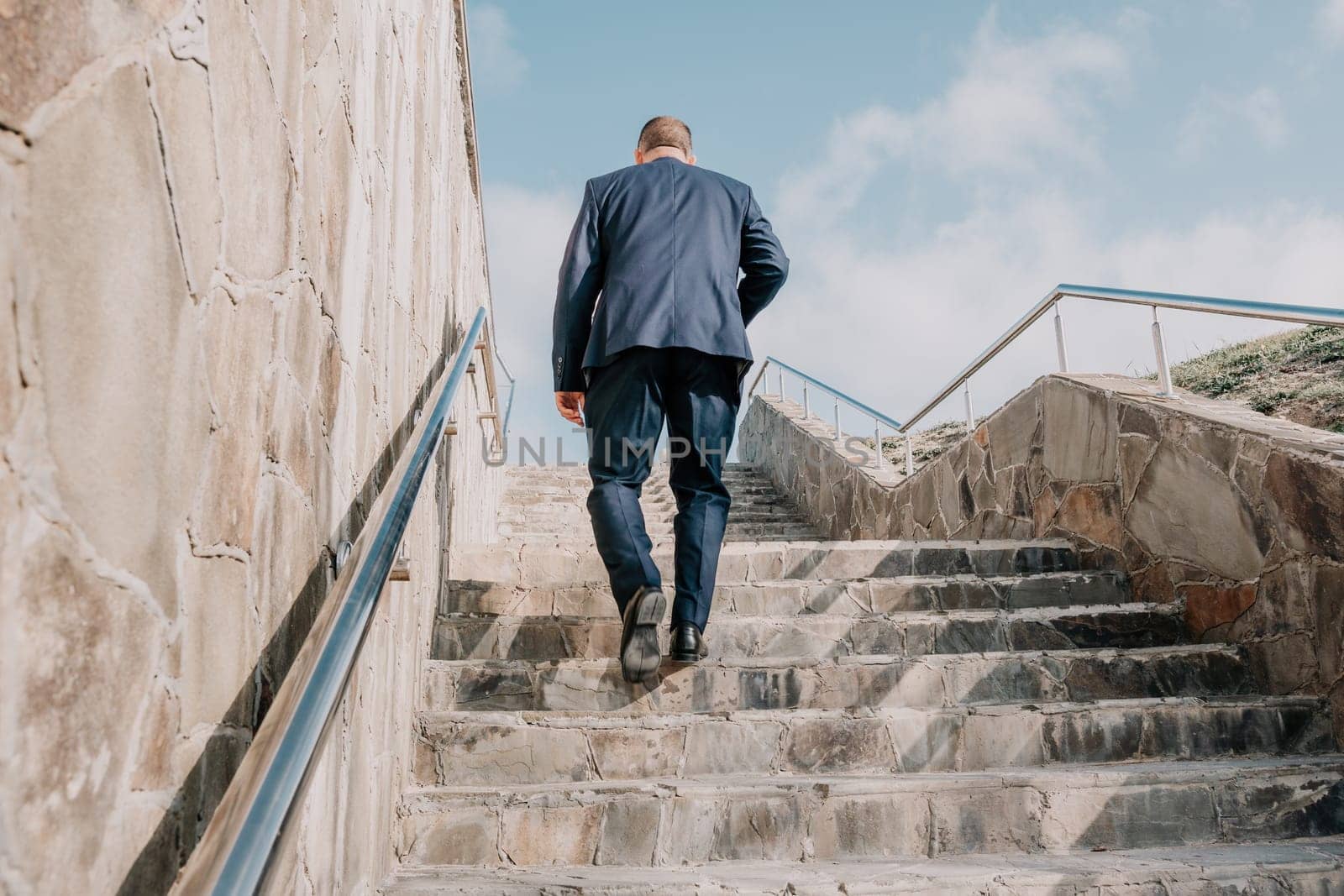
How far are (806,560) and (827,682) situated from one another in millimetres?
1185

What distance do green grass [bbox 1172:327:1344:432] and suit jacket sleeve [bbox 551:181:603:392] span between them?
18.7 ft

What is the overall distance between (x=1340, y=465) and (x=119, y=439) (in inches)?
118

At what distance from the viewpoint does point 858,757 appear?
8.30 feet

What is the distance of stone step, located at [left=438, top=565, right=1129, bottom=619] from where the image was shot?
11.0 ft

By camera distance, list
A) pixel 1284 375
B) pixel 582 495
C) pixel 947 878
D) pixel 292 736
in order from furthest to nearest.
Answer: pixel 1284 375 → pixel 582 495 → pixel 947 878 → pixel 292 736

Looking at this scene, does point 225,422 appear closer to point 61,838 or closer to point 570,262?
point 61,838

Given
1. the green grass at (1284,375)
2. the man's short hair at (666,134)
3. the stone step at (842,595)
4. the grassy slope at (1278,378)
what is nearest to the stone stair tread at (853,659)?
the stone step at (842,595)

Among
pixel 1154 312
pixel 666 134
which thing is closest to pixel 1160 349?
pixel 1154 312

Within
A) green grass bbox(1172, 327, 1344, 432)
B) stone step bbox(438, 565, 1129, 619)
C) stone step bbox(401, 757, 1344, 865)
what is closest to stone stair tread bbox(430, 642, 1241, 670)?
stone step bbox(438, 565, 1129, 619)

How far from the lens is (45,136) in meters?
0.67

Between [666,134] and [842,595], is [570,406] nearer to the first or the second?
[666,134]

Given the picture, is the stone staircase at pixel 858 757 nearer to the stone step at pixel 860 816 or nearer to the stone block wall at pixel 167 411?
the stone step at pixel 860 816

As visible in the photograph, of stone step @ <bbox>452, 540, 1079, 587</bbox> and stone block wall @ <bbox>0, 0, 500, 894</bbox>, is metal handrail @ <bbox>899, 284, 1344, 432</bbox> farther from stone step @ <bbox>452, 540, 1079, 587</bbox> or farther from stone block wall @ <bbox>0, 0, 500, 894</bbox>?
stone block wall @ <bbox>0, 0, 500, 894</bbox>

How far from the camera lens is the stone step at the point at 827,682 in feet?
9.04
